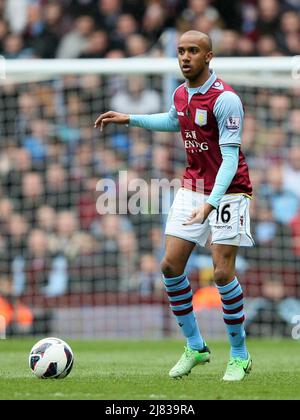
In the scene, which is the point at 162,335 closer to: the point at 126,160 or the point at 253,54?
the point at 126,160

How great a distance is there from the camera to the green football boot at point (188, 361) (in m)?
7.45

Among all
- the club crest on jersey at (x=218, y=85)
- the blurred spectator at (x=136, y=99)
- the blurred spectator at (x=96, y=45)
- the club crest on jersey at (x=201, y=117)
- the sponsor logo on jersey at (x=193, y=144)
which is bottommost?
the sponsor logo on jersey at (x=193, y=144)

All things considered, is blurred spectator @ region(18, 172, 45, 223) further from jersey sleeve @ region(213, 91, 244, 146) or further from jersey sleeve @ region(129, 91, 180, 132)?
jersey sleeve @ region(213, 91, 244, 146)

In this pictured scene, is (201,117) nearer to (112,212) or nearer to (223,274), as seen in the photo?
(223,274)

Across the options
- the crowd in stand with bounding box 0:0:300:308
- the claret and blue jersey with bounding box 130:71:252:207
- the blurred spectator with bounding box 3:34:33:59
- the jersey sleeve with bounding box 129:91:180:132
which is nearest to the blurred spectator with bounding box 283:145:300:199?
the crowd in stand with bounding box 0:0:300:308

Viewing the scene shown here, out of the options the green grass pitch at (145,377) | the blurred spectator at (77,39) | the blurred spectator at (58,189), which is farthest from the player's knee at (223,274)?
the blurred spectator at (77,39)

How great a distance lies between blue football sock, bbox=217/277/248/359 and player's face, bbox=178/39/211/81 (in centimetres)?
146

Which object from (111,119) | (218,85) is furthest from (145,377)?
(218,85)

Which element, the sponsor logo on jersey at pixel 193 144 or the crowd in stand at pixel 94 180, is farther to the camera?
the crowd in stand at pixel 94 180

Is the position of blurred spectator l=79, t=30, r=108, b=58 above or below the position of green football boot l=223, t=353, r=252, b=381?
above

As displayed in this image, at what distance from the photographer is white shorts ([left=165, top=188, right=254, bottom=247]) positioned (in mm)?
7309

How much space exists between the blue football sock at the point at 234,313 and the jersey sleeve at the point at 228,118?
0.97m

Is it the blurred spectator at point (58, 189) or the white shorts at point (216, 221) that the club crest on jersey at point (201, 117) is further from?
the blurred spectator at point (58, 189)
